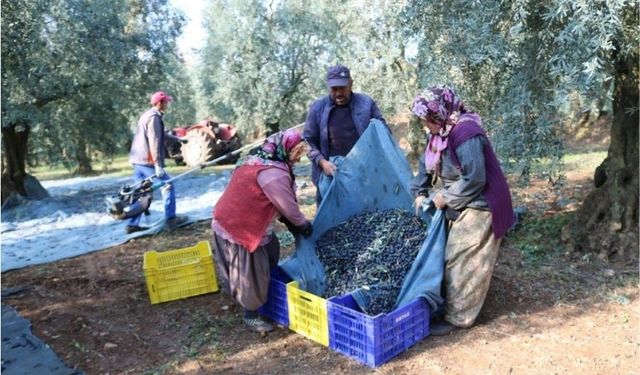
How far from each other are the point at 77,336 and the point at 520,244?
3.56 meters

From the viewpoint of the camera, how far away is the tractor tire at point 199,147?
1352 centimetres

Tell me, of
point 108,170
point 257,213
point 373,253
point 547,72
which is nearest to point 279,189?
point 257,213

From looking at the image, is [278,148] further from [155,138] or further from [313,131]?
[155,138]

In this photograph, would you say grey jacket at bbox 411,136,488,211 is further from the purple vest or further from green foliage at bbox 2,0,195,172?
green foliage at bbox 2,0,195,172

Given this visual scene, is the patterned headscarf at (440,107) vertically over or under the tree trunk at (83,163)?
over

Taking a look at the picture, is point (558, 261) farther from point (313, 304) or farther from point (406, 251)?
point (313, 304)

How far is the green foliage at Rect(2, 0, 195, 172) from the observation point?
633cm

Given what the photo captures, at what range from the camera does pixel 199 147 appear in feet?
44.7

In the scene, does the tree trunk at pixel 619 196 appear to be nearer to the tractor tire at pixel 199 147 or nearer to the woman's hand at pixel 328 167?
the woman's hand at pixel 328 167

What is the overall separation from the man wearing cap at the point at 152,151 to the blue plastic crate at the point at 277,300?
8.66 feet

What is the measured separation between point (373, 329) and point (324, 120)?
1.85m

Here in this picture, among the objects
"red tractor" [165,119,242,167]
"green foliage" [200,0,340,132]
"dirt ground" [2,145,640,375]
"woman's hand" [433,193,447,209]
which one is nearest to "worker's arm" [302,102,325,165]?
"woman's hand" [433,193,447,209]

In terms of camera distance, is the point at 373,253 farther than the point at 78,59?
No

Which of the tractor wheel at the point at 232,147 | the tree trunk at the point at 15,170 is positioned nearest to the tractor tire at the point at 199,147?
the tractor wheel at the point at 232,147
